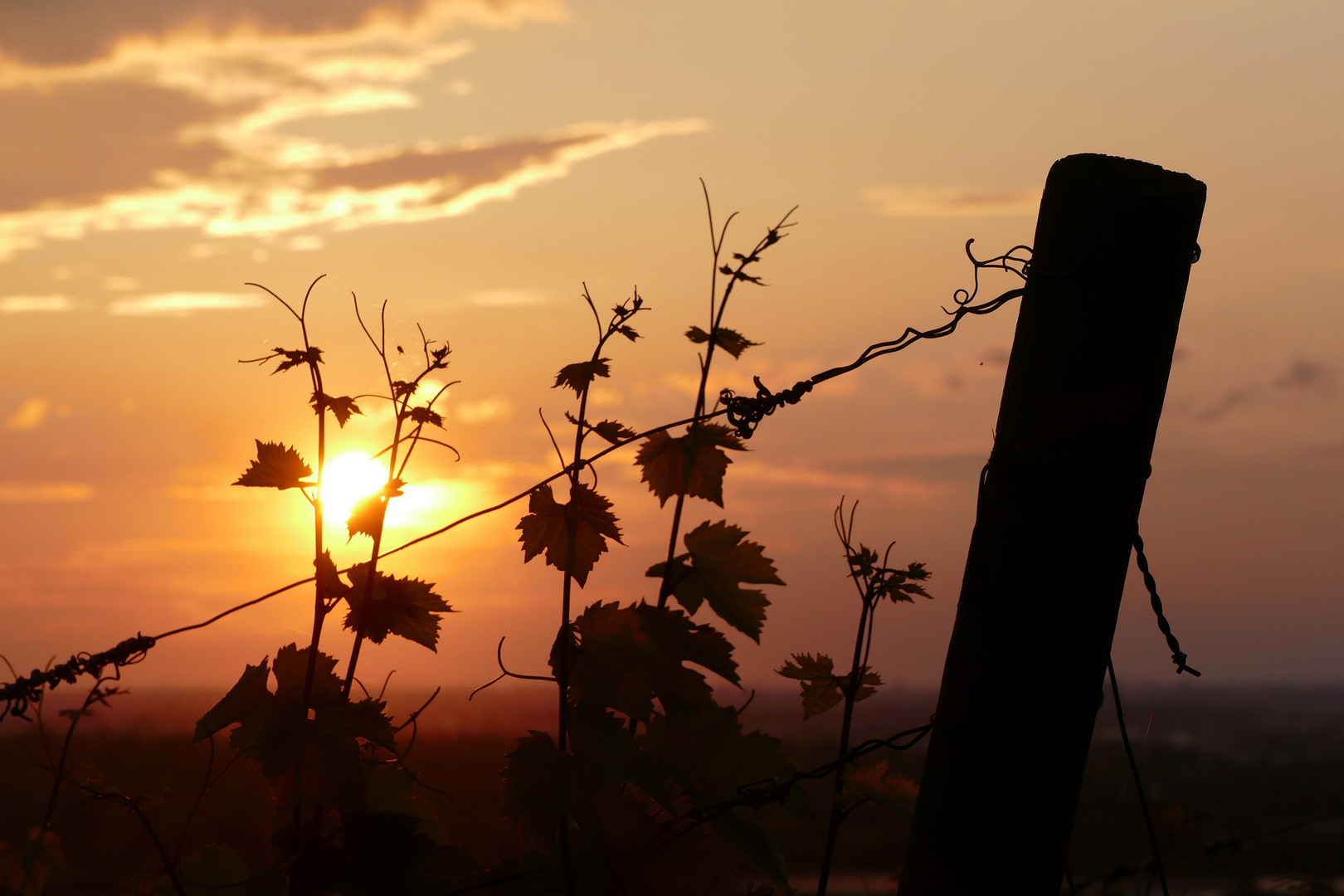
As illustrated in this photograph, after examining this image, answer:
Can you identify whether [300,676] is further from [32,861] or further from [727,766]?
[32,861]

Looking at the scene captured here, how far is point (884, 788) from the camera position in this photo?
2857 mm

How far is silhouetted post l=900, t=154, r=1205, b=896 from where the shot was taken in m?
2.12

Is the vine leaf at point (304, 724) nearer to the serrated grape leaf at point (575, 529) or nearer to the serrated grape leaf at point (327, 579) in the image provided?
the serrated grape leaf at point (327, 579)

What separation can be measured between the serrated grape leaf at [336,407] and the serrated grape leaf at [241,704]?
0.62 m

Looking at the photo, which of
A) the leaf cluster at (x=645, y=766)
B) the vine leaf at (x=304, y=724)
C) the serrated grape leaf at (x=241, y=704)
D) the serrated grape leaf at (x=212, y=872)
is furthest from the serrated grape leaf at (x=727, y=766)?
the serrated grape leaf at (x=212, y=872)

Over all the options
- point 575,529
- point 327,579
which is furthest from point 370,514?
point 575,529

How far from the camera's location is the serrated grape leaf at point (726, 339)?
8.88ft

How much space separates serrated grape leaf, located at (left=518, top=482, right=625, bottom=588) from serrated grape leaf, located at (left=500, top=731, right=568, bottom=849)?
422 millimetres

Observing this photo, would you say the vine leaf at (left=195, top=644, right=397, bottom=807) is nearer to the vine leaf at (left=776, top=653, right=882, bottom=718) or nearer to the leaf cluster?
the leaf cluster

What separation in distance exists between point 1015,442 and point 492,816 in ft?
4.74

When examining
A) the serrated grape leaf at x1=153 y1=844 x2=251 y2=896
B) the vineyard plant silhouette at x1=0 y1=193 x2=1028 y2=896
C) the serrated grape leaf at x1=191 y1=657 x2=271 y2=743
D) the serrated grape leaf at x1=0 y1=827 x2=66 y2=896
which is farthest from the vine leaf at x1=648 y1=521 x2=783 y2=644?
the serrated grape leaf at x1=0 y1=827 x2=66 y2=896

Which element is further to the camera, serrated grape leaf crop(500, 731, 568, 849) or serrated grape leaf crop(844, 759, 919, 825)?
serrated grape leaf crop(844, 759, 919, 825)

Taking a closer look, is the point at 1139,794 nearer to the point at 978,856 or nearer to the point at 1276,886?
the point at 978,856

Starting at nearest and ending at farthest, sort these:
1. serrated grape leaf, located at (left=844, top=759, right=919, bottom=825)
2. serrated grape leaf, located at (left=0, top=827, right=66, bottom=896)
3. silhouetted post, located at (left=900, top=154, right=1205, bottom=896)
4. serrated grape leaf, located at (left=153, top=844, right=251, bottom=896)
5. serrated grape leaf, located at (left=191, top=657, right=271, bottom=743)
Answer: silhouetted post, located at (left=900, top=154, right=1205, bottom=896) < serrated grape leaf, located at (left=191, top=657, right=271, bottom=743) < serrated grape leaf, located at (left=153, top=844, right=251, bottom=896) < serrated grape leaf, located at (left=844, top=759, right=919, bottom=825) < serrated grape leaf, located at (left=0, top=827, right=66, bottom=896)
